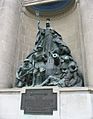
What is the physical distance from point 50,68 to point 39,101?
1.36 meters

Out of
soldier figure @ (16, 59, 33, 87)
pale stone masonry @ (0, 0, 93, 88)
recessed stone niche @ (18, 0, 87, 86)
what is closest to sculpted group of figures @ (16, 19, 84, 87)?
soldier figure @ (16, 59, 33, 87)

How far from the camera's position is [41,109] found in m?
5.28

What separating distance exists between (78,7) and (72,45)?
1546 millimetres

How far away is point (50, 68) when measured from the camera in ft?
20.9

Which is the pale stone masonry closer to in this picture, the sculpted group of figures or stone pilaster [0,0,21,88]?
stone pilaster [0,0,21,88]

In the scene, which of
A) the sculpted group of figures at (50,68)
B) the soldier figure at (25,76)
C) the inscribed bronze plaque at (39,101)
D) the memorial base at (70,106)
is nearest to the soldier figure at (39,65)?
the sculpted group of figures at (50,68)

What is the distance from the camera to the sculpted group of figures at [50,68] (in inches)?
237

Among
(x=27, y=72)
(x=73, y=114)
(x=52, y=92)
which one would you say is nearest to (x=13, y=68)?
(x=27, y=72)

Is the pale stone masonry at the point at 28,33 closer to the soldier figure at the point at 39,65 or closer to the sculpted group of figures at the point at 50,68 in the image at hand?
the sculpted group of figures at the point at 50,68

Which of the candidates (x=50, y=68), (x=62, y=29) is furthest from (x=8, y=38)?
(x=62, y=29)

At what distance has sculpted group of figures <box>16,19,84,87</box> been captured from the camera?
6.01 meters

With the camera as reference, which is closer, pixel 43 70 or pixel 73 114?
pixel 73 114

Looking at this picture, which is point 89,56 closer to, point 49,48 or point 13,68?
point 49,48

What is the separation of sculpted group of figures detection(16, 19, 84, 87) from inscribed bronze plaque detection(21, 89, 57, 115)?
18.1 inches
